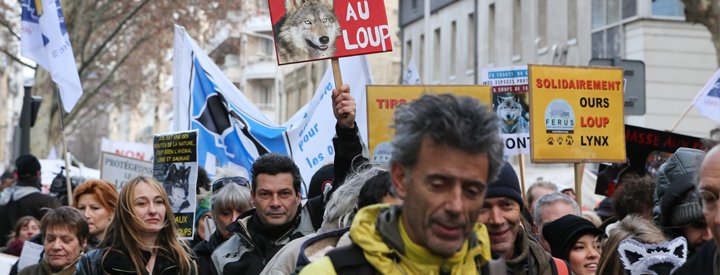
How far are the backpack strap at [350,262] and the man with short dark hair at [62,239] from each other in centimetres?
→ 448

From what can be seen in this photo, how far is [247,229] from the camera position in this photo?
7039 millimetres

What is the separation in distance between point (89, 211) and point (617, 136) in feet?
11.7

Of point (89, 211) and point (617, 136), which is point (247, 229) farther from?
point (617, 136)

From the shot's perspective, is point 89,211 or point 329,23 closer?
point 329,23

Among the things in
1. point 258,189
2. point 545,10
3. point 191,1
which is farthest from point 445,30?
point 258,189

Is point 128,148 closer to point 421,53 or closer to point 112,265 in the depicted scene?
point 421,53

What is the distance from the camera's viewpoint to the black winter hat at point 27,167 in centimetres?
1241

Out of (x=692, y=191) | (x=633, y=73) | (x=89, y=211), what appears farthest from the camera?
(x=633, y=73)

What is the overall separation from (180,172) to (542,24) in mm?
25343

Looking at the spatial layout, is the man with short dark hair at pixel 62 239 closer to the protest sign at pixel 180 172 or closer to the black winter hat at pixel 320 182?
the protest sign at pixel 180 172

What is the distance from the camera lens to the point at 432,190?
355 cm

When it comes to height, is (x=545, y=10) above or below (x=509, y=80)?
above

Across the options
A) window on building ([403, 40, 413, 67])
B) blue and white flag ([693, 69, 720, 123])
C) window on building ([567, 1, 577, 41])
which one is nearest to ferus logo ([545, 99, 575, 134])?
blue and white flag ([693, 69, 720, 123])

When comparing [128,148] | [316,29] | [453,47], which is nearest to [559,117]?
[316,29]
